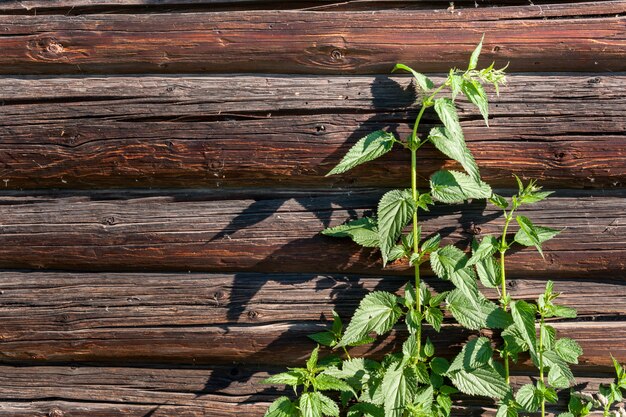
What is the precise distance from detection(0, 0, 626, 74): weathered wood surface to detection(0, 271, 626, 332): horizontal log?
2.73ft

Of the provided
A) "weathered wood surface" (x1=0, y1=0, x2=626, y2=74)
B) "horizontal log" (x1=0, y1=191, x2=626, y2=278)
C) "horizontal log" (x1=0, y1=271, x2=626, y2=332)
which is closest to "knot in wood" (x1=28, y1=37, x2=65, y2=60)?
"weathered wood surface" (x1=0, y1=0, x2=626, y2=74)

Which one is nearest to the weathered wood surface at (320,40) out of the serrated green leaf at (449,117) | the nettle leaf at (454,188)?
the serrated green leaf at (449,117)

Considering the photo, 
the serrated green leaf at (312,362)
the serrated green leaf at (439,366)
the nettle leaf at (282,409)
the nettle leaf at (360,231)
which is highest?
the nettle leaf at (360,231)

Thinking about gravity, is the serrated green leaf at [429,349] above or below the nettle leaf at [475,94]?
below

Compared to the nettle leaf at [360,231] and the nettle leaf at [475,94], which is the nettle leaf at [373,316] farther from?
the nettle leaf at [475,94]

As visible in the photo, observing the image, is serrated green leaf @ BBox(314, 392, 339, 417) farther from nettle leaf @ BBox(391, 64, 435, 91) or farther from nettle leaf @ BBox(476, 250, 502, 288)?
nettle leaf @ BBox(391, 64, 435, 91)

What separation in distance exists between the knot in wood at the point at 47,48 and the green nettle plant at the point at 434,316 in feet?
4.02

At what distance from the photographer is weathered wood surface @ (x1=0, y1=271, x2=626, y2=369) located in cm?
242

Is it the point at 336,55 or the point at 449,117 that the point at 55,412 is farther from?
the point at 449,117

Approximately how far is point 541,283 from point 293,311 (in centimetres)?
98

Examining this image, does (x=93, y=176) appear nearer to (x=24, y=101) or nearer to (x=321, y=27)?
(x=24, y=101)

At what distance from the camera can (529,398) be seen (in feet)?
7.54

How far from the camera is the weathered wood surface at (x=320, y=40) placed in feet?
7.76

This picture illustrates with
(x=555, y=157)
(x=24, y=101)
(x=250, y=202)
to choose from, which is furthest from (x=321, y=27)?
(x=24, y=101)
